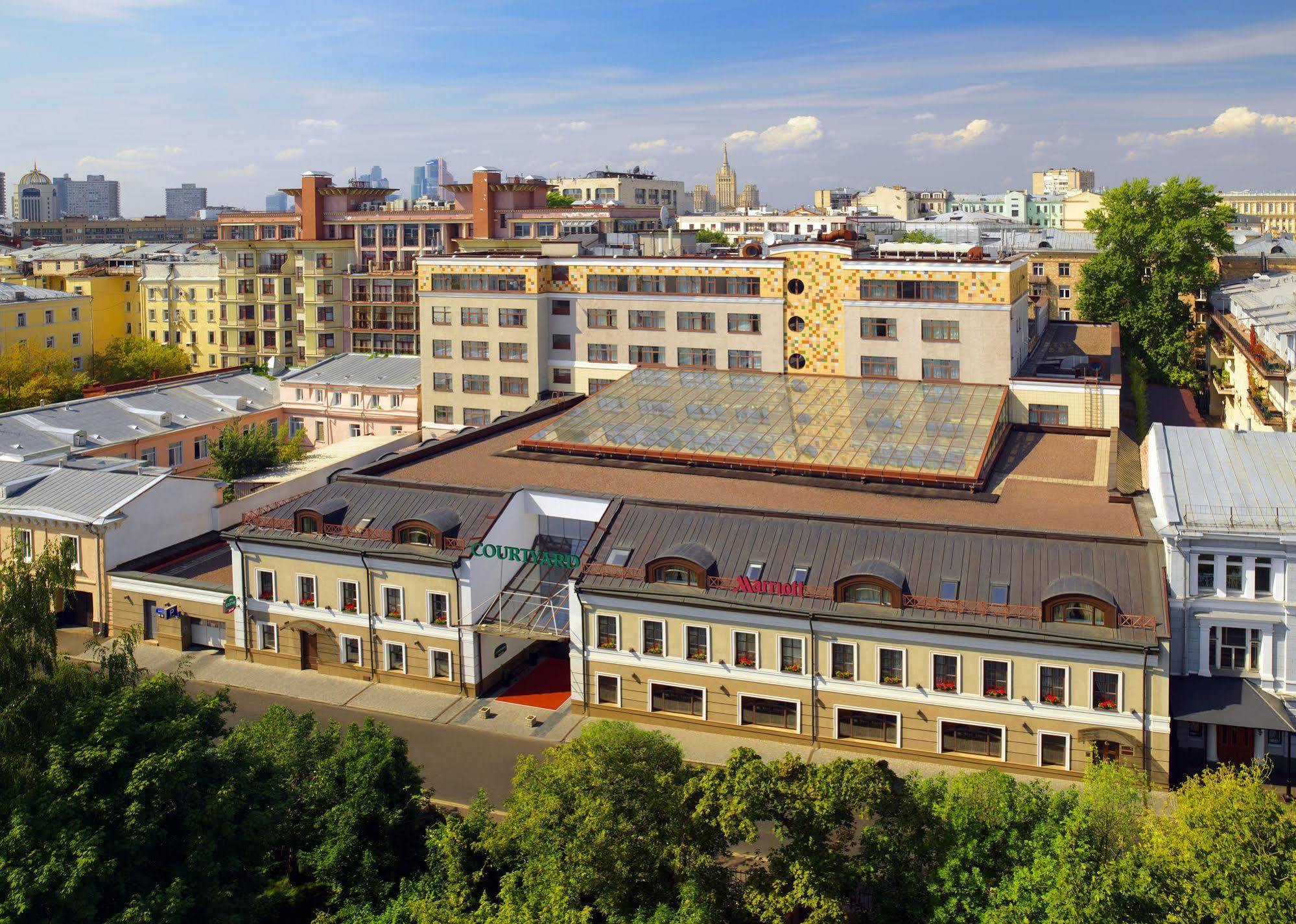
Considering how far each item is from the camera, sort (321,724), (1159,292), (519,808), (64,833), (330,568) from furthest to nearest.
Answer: (1159,292) < (330,568) < (321,724) < (519,808) < (64,833)

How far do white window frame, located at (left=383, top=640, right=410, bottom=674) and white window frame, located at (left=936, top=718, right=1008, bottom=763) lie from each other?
22228 mm

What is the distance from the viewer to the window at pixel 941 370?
2630 inches

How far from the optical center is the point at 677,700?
45.2m

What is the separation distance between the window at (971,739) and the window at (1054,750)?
4.54 ft

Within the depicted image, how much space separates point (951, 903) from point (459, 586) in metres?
26.1

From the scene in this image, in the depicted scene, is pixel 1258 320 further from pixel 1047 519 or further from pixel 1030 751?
pixel 1030 751

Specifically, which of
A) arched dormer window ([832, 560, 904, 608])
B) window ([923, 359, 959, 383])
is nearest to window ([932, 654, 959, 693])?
arched dormer window ([832, 560, 904, 608])

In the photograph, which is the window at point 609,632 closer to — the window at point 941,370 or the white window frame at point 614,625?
the white window frame at point 614,625

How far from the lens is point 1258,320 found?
74.6 metres

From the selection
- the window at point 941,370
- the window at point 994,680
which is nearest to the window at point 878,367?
the window at point 941,370

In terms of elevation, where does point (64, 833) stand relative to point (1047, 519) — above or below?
below

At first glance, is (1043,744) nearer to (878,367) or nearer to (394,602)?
(394,602)

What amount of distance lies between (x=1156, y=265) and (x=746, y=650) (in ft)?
236

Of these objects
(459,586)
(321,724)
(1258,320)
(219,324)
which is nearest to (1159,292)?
(1258,320)
